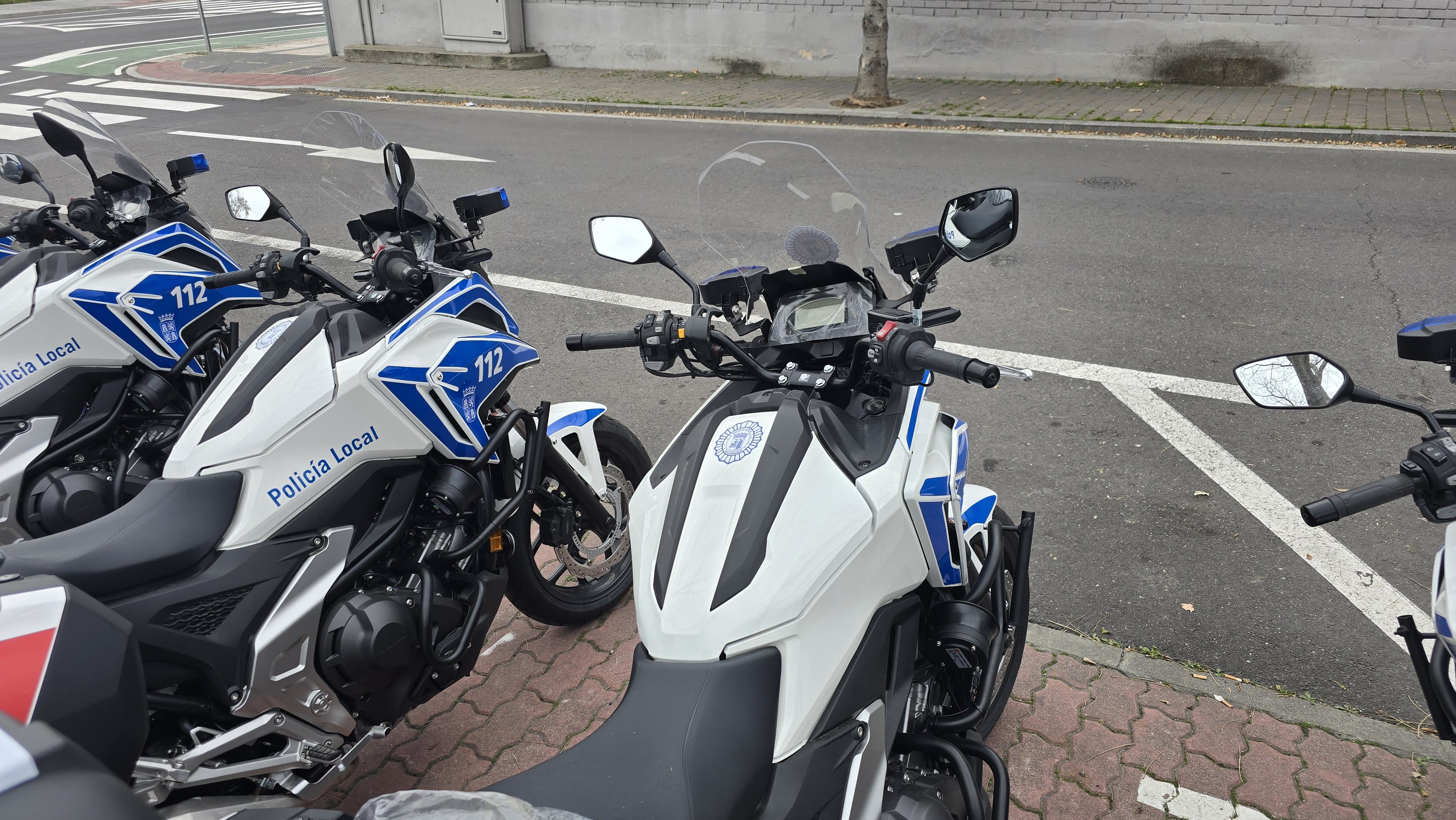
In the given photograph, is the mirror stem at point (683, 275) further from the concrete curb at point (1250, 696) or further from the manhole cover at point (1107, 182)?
the manhole cover at point (1107, 182)

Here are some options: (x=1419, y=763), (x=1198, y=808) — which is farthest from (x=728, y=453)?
(x=1419, y=763)

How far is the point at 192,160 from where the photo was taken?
167 inches

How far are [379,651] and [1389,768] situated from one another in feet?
8.84

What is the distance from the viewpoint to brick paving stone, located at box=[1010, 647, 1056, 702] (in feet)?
10.2

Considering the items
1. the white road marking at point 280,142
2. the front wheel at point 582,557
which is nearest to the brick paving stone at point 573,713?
the front wheel at point 582,557

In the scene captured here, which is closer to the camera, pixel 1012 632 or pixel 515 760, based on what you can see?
pixel 1012 632

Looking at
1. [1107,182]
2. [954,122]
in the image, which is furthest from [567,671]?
[954,122]

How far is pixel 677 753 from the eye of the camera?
1646 mm

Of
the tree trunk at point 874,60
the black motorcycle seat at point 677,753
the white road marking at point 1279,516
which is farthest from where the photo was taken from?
the tree trunk at point 874,60

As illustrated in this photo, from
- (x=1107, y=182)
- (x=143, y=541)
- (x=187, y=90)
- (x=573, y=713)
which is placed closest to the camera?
(x=143, y=541)

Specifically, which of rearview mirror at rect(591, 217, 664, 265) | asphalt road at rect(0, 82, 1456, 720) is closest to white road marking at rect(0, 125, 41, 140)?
asphalt road at rect(0, 82, 1456, 720)

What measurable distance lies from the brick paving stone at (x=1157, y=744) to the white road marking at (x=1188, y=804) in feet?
0.15

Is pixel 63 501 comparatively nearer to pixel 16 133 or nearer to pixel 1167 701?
pixel 1167 701

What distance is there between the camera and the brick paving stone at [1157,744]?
9.18 feet
